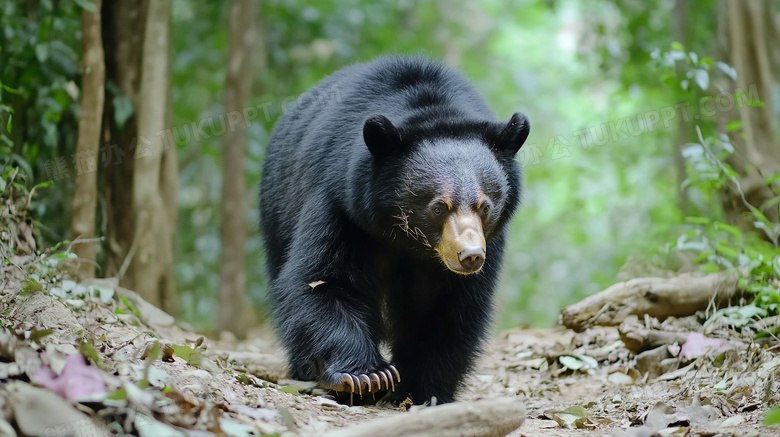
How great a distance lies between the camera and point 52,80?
5.91 metres

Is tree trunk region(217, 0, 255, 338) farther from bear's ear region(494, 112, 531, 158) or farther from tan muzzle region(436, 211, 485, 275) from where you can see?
tan muzzle region(436, 211, 485, 275)

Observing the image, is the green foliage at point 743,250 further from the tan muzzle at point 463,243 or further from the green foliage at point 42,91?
the green foliage at point 42,91

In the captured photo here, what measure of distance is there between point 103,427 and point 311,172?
2.41 m

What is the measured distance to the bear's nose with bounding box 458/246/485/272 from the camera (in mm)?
3445

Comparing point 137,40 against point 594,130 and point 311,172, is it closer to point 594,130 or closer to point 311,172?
point 311,172

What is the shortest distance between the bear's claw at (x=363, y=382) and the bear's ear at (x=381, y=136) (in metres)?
1.12

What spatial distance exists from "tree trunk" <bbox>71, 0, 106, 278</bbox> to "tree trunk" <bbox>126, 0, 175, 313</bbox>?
21.8 inches

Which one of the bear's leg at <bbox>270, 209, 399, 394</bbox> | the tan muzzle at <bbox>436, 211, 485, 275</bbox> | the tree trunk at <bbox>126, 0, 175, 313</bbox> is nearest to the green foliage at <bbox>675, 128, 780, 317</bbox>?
the tan muzzle at <bbox>436, 211, 485, 275</bbox>

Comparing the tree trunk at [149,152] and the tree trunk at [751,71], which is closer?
the tree trunk at [149,152]

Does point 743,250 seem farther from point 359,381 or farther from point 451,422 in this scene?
point 451,422

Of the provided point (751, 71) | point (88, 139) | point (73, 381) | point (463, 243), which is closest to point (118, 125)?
point (88, 139)

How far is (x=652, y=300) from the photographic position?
5031 millimetres

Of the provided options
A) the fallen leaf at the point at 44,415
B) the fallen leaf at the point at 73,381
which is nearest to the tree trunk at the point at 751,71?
the fallen leaf at the point at 73,381

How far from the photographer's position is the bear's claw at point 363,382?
368cm
